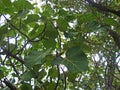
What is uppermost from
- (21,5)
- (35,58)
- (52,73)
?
(21,5)

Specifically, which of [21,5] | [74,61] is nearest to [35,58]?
[74,61]

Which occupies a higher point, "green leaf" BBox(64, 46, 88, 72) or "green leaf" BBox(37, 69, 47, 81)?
"green leaf" BBox(64, 46, 88, 72)

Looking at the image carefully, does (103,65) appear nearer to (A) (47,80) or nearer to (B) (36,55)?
(A) (47,80)

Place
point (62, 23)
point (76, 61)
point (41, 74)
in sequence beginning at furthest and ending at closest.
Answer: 1. point (41, 74)
2. point (62, 23)
3. point (76, 61)

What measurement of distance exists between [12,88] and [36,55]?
368 mm

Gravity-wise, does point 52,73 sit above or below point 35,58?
below

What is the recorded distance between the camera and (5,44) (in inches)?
58.9

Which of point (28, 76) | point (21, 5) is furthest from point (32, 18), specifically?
point (28, 76)

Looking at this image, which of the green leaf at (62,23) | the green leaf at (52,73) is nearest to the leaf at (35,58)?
the green leaf at (62,23)

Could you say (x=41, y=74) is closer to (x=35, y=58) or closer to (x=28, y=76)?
(x=28, y=76)

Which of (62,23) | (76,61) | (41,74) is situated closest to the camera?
(76,61)

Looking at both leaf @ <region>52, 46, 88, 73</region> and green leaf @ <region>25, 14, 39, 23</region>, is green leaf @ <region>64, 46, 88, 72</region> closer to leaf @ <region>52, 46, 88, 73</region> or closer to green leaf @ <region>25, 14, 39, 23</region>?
leaf @ <region>52, 46, 88, 73</region>

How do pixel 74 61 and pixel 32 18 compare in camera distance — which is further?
pixel 32 18

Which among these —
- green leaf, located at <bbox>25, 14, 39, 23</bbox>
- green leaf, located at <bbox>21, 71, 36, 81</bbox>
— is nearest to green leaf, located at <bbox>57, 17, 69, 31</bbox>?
green leaf, located at <bbox>25, 14, 39, 23</bbox>
